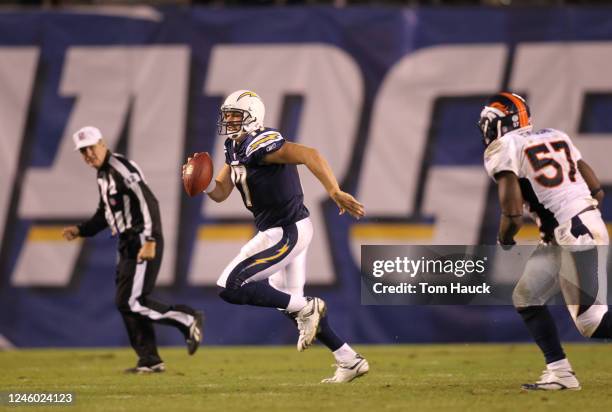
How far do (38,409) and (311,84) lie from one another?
597cm

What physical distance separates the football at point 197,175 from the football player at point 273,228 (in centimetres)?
19

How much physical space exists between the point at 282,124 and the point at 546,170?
5208 millimetres

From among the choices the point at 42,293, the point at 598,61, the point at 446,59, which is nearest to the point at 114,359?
the point at 42,293

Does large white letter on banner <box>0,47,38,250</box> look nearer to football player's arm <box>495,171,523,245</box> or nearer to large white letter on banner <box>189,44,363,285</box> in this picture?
large white letter on banner <box>189,44,363,285</box>

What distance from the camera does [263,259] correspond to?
673cm

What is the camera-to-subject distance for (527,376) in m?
7.58

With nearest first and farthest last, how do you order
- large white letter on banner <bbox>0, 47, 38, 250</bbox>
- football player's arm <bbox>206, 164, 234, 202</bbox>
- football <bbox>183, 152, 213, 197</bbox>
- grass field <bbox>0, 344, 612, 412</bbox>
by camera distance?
grass field <bbox>0, 344, 612, 412</bbox> < football <bbox>183, 152, 213, 197</bbox> < football player's arm <bbox>206, 164, 234, 202</bbox> < large white letter on banner <bbox>0, 47, 38, 250</bbox>

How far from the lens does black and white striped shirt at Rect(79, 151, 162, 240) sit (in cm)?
827

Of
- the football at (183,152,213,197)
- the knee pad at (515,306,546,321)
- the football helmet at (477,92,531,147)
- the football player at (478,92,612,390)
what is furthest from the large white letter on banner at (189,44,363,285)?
the knee pad at (515,306,546,321)

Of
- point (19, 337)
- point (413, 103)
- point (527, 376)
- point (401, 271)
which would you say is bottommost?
point (19, 337)

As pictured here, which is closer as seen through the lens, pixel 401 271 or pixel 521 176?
pixel 521 176

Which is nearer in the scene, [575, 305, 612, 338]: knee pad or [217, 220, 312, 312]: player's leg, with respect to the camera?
[575, 305, 612, 338]: knee pad

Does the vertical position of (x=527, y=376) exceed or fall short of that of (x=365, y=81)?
it falls short

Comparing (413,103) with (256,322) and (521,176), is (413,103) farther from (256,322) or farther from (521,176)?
(521,176)
